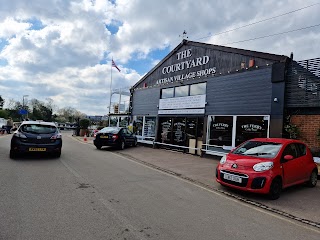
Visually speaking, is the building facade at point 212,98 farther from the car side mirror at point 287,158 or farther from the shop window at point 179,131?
the car side mirror at point 287,158

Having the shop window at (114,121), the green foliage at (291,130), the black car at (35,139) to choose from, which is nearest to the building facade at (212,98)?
the green foliage at (291,130)

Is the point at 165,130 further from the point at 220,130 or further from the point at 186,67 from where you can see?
the point at 220,130

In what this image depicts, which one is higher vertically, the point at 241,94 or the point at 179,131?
the point at 241,94

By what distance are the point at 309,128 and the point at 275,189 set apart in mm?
5384

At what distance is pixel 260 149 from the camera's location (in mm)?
7453

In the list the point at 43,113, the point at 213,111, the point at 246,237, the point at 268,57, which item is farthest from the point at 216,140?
the point at 43,113

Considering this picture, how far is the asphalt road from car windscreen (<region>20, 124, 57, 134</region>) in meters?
2.77

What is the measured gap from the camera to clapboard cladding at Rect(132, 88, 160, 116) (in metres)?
19.2

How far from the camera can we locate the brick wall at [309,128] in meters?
10.4

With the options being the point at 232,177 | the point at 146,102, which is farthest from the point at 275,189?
the point at 146,102

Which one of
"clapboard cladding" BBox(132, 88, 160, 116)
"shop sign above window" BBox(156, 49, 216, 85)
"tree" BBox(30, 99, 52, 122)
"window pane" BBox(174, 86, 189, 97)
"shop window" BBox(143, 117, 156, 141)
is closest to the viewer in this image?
"shop sign above window" BBox(156, 49, 216, 85)

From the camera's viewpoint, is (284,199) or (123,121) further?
(123,121)

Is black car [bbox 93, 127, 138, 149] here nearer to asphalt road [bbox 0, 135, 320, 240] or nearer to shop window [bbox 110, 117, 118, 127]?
asphalt road [bbox 0, 135, 320, 240]

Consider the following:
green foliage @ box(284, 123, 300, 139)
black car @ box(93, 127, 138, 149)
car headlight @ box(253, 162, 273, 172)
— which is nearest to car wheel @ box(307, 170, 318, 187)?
car headlight @ box(253, 162, 273, 172)
